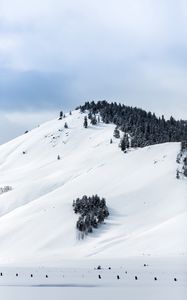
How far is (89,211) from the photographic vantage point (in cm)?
14512

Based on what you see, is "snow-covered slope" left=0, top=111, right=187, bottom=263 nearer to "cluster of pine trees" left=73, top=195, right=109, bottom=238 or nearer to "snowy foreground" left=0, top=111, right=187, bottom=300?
"snowy foreground" left=0, top=111, right=187, bottom=300

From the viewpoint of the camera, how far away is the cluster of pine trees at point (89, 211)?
5448 inches

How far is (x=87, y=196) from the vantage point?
516 feet

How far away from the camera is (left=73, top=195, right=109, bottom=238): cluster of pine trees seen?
138 meters

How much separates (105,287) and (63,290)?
12.2ft

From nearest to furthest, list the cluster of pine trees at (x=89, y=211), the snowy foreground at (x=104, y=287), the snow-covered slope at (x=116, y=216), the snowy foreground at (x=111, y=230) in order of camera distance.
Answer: the snowy foreground at (x=104, y=287) → the snowy foreground at (x=111, y=230) → the snow-covered slope at (x=116, y=216) → the cluster of pine trees at (x=89, y=211)

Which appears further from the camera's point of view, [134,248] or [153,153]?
[153,153]

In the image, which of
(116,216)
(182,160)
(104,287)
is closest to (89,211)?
(116,216)

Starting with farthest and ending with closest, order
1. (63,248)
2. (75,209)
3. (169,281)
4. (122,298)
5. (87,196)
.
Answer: (87,196)
(75,209)
(63,248)
(169,281)
(122,298)

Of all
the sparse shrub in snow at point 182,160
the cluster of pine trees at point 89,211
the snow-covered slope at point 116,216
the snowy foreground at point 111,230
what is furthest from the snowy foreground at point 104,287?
the sparse shrub in snow at point 182,160

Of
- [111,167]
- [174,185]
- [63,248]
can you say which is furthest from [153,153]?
[63,248]

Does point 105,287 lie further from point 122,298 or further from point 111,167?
point 111,167

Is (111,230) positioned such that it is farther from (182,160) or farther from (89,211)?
(182,160)

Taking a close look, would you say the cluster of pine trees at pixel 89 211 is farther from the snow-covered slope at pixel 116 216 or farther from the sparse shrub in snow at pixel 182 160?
the sparse shrub in snow at pixel 182 160
